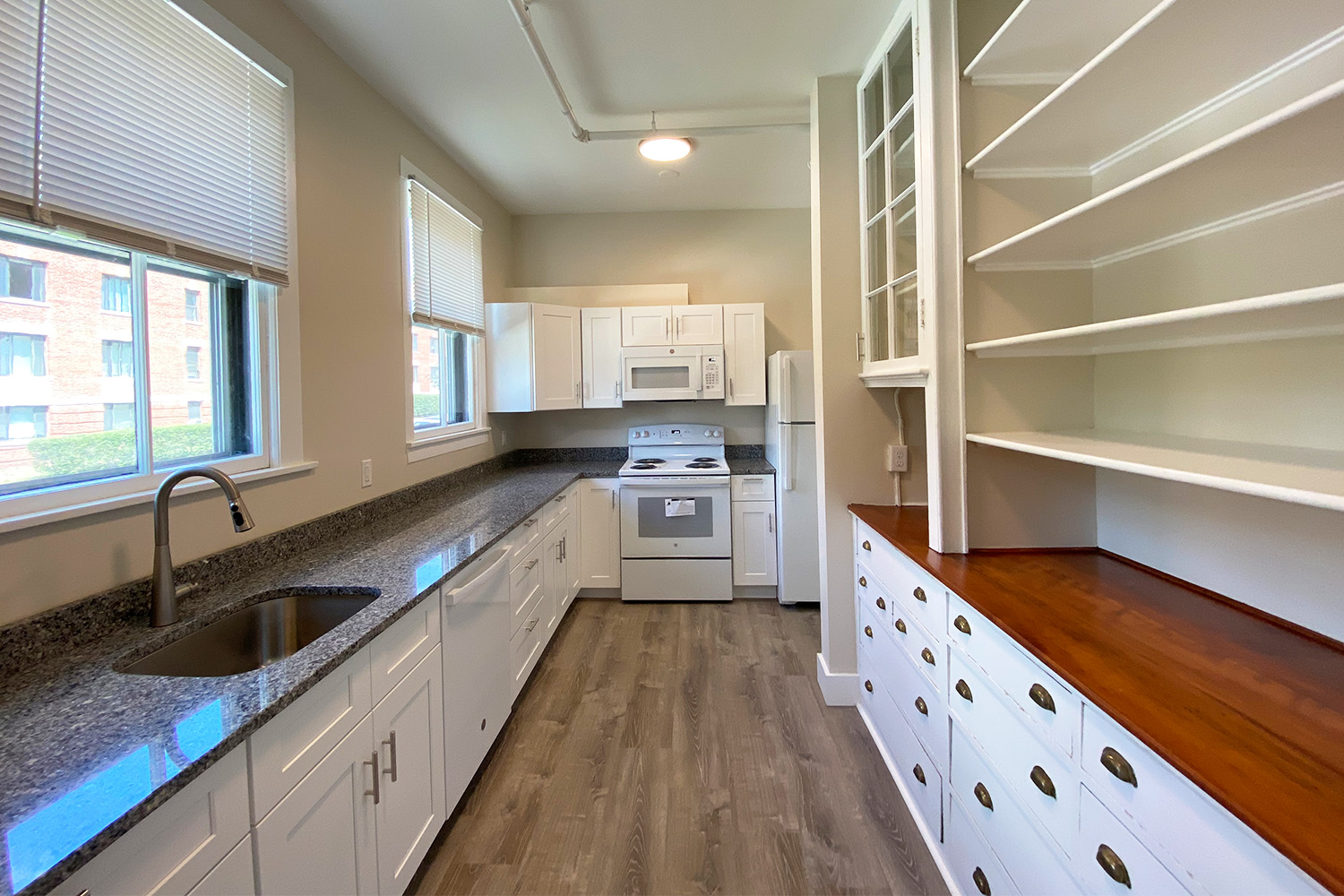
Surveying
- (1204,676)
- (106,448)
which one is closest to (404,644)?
(106,448)

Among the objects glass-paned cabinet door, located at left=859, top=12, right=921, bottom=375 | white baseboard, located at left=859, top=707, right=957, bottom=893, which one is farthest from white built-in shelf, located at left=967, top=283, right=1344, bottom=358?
white baseboard, located at left=859, top=707, right=957, bottom=893

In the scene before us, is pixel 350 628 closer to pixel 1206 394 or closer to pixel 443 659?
pixel 443 659

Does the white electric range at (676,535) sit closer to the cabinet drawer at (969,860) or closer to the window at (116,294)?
the cabinet drawer at (969,860)

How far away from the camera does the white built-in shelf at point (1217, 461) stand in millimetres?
817

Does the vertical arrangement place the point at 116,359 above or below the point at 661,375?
below

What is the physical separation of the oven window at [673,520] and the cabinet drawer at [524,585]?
3.10 feet

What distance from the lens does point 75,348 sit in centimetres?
128

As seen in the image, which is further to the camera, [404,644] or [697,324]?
[697,324]

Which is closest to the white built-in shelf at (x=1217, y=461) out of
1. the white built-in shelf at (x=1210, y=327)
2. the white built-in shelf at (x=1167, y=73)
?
the white built-in shelf at (x=1210, y=327)

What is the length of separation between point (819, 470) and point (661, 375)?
168 centimetres

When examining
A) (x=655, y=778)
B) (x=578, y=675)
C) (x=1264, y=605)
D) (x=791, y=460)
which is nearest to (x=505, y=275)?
(x=791, y=460)

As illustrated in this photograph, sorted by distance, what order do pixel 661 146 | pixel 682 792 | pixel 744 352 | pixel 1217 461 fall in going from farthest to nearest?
pixel 744 352 < pixel 661 146 < pixel 682 792 < pixel 1217 461

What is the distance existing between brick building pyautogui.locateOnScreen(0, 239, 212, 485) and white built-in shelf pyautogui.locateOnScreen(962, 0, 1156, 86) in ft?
7.36

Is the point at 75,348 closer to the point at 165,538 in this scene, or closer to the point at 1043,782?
the point at 165,538
